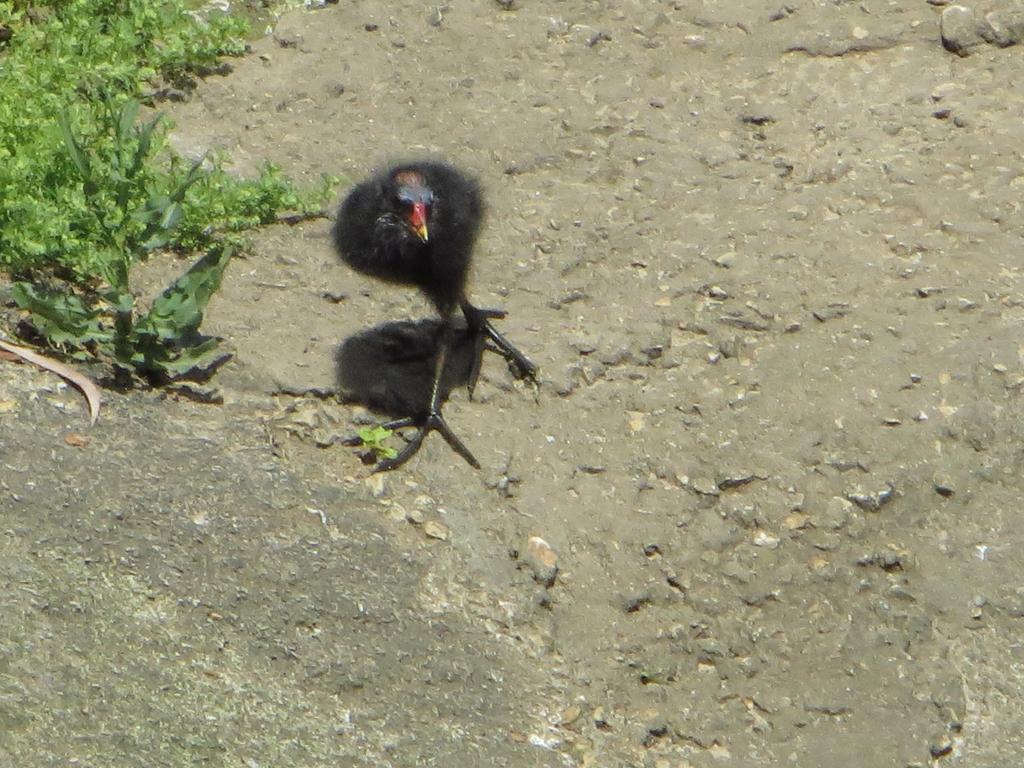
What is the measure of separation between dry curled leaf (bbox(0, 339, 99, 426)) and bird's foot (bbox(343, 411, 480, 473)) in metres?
0.86

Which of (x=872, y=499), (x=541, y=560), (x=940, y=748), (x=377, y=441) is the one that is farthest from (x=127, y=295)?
(x=940, y=748)

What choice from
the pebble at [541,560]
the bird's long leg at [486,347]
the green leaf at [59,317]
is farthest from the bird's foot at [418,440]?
the green leaf at [59,317]

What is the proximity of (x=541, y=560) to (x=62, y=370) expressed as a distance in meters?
1.75

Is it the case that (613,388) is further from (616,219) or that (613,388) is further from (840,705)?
(840,705)

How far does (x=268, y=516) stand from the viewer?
480cm

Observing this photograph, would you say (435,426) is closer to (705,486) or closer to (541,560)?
(541,560)

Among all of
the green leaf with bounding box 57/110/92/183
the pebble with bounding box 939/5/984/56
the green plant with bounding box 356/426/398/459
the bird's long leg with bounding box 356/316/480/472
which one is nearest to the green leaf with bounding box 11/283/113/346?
the green leaf with bounding box 57/110/92/183

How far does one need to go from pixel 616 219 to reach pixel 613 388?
3.21ft

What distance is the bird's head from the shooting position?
525cm

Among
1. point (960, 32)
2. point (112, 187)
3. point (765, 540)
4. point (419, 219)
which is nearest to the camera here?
point (765, 540)

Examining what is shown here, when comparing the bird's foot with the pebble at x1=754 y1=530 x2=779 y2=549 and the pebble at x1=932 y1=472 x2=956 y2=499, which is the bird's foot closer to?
the pebble at x1=754 y1=530 x2=779 y2=549

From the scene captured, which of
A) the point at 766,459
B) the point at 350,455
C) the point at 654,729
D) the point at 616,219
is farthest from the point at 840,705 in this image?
the point at 616,219

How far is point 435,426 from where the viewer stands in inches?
210

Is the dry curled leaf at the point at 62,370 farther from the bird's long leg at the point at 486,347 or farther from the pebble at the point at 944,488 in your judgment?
the pebble at the point at 944,488
